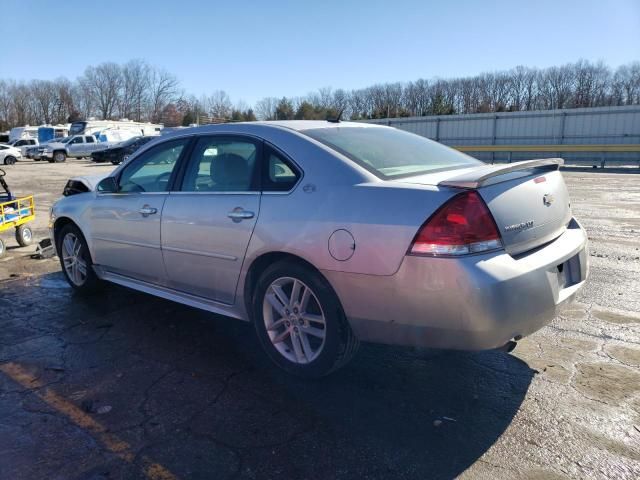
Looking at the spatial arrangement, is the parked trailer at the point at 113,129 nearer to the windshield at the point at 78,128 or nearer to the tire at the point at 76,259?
the windshield at the point at 78,128

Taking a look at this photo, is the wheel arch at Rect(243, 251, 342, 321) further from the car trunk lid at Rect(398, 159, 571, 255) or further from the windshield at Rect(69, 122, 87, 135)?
the windshield at Rect(69, 122, 87, 135)

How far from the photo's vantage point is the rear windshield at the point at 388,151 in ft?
10.6

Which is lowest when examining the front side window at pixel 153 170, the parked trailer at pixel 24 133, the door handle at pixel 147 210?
the door handle at pixel 147 210

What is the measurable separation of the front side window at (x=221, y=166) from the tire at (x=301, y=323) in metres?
0.69

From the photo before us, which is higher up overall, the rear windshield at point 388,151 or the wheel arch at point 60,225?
the rear windshield at point 388,151

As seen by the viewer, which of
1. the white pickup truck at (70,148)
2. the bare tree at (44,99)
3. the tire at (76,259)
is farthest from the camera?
the bare tree at (44,99)

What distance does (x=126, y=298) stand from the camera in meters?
5.18

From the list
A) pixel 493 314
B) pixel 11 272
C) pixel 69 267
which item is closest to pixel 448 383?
pixel 493 314

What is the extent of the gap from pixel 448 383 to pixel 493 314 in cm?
88

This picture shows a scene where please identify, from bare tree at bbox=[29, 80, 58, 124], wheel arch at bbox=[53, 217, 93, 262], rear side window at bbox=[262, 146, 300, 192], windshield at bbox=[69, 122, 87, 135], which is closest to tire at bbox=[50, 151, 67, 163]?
windshield at bbox=[69, 122, 87, 135]

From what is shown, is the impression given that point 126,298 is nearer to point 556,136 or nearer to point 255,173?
point 255,173

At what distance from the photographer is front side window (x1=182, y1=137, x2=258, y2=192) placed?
3.61m

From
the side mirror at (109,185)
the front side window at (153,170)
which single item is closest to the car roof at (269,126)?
the front side window at (153,170)

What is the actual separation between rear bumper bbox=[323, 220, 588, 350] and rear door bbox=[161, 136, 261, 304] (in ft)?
2.82
